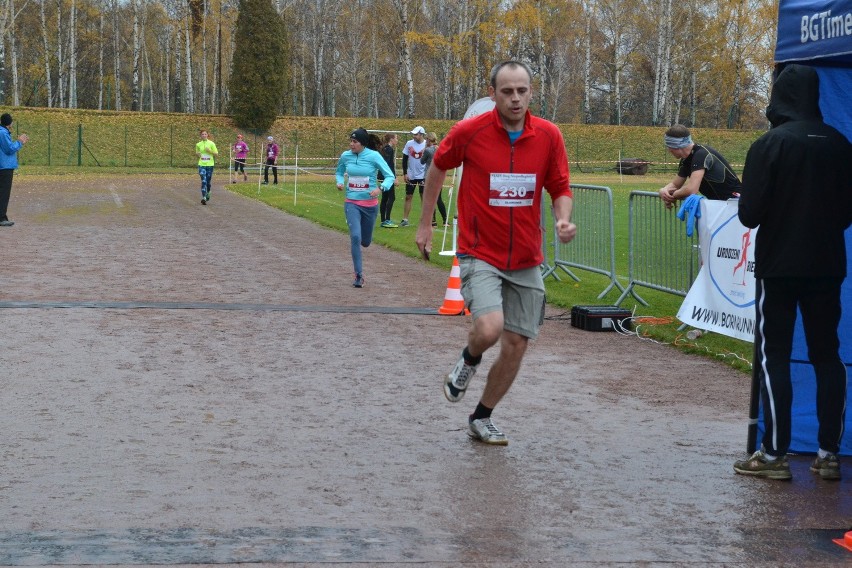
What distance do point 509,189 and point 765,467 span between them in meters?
1.92

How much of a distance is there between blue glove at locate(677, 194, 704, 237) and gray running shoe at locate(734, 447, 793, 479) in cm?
507

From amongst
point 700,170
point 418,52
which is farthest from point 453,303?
point 418,52

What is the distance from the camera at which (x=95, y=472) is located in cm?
566

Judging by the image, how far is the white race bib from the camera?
45.3 ft

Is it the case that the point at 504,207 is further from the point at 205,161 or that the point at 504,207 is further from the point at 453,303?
the point at 205,161

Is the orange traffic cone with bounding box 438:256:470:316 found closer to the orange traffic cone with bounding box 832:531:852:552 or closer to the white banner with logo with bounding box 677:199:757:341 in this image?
the white banner with logo with bounding box 677:199:757:341

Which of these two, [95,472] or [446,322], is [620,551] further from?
[446,322]

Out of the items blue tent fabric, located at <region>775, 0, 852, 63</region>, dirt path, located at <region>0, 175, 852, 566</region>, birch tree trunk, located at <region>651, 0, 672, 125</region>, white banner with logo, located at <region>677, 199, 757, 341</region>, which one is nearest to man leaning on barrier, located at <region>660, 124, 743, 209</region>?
white banner with logo, located at <region>677, 199, 757, 341</region>

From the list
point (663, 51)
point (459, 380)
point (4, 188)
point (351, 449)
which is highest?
point (663, 51)

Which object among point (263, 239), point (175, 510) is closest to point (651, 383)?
point (175, 510)

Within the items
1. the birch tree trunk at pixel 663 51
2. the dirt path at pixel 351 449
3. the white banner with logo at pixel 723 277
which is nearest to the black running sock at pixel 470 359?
the dirt path at pixel 351 449

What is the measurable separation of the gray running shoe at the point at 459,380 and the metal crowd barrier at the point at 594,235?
6.36 meters

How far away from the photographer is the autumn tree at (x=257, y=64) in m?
65.1

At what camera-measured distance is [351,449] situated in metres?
6.27
